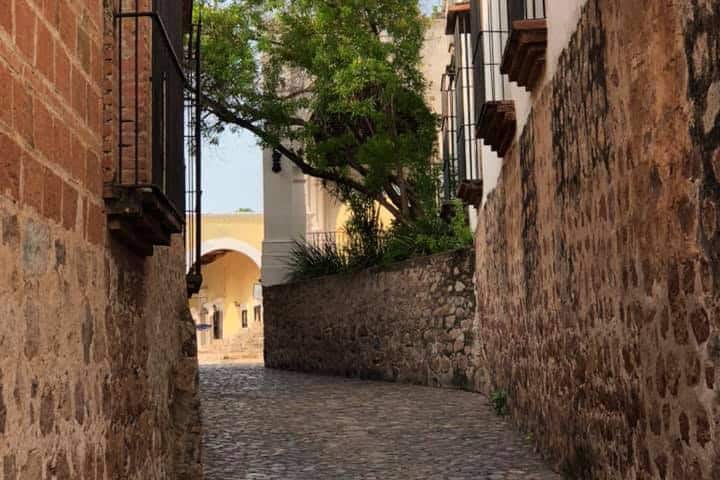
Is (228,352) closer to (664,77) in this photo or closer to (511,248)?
(511,248)

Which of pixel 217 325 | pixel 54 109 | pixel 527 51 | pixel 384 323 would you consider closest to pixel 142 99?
pixel 54 109

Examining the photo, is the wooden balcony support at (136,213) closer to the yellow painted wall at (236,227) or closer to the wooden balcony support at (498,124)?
the wooden balcony support at (498,124)

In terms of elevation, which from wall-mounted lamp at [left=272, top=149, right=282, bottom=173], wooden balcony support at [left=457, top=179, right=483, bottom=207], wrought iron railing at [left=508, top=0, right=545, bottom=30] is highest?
wall-mounted lamp at [left=272, top=149, right=282, bottom=173]

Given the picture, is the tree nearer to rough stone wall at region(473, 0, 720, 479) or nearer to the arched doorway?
rough stone wall at region(473, 0, 720, 479)

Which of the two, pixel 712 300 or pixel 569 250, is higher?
pixel 569 250

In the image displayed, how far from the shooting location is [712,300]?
3.03 m

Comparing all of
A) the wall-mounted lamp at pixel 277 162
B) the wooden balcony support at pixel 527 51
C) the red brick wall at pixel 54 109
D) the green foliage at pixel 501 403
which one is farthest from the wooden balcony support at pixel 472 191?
the wall-mounted lamp at pixel 277 162

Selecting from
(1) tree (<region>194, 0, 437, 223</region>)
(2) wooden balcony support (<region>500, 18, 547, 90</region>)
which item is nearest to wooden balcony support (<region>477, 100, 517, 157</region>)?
(2) wooden balcony support (<region>500, 18, 547, 90</region>)

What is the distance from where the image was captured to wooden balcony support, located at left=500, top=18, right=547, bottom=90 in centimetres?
621

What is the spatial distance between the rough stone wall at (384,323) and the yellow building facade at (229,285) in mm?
10017

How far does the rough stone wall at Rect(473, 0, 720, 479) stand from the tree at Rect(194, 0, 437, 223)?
9.77 m

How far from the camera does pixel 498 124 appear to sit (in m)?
8.44

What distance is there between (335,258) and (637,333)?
570 inches

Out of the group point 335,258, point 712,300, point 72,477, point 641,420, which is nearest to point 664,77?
point 712,300
